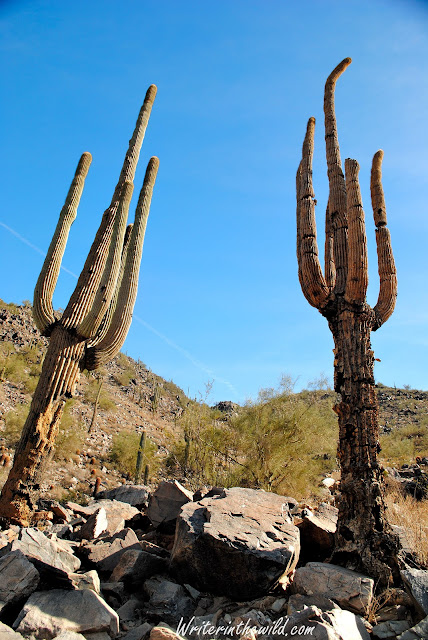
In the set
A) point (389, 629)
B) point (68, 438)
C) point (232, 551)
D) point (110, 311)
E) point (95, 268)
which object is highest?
point (95, 268)

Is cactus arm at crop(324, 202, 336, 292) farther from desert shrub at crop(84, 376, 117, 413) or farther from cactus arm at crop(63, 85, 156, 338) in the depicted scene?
desert shrub at crop(84, 376, 117, 413)

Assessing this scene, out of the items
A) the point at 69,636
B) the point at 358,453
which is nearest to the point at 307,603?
the point at 358,453

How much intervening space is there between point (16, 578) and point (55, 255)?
562 centimetres

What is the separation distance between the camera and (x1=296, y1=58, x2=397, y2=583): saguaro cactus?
16.1 ft

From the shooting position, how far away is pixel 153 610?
14.2ft

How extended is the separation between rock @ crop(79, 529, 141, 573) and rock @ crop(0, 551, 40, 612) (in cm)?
131

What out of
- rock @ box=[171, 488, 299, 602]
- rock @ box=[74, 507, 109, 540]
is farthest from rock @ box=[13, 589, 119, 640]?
rock @ box=[74, 507, 109, 540]

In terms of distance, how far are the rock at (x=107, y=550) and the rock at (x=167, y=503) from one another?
2.62 feet

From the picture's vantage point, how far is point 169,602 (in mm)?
4340

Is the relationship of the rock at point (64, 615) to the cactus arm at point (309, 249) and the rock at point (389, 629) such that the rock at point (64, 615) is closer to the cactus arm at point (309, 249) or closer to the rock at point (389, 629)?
the rock at point (389, 629)

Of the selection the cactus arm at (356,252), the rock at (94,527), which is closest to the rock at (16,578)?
the rock at (94,527)

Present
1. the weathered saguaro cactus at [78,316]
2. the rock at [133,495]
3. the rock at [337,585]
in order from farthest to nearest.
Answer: the rock at [133,495]
the weathered saguaro cactus at [78,316]
the rock at [337,585]

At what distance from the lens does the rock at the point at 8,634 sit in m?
3.29

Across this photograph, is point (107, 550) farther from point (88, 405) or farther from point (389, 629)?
point (88, 405)
